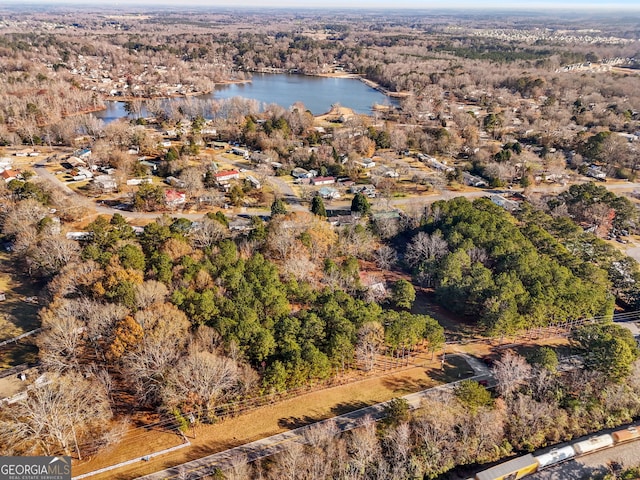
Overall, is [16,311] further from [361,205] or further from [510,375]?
[510,375]

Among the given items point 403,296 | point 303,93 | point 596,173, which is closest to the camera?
point 403,296

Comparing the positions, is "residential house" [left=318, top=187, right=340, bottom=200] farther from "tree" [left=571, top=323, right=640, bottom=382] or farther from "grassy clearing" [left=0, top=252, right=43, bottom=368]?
"tree" [left=571, top=323, right=640, bottom=382]

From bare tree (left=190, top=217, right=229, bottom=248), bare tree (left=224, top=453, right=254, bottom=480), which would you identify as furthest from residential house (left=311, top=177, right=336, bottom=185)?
bare tree (left=224, top=453, right=254, bottom=480)

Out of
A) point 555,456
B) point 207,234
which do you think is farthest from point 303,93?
point 555,456

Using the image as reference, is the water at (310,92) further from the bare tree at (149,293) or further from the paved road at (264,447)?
the paved road at (264,447)

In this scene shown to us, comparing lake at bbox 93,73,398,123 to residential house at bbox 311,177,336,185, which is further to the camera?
lake at bbox 93,73,398,123

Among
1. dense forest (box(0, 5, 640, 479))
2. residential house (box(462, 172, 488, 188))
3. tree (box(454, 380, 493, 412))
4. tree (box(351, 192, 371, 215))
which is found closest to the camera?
dense forest (box(0, 5, 640, 479))

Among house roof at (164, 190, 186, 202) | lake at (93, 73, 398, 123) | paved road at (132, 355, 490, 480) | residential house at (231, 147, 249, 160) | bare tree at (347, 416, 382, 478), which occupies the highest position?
lake at (93, 73, 398, 123)
